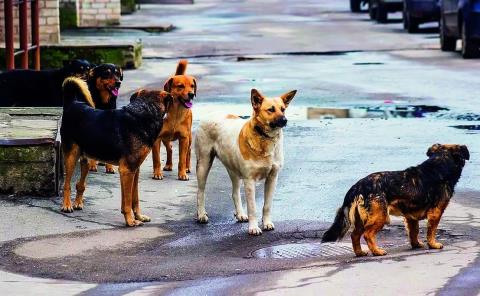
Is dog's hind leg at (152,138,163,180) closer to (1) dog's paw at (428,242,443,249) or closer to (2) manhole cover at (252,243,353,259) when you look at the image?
(2) manhole cover at (252,243,353,259)

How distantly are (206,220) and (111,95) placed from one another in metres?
2.43

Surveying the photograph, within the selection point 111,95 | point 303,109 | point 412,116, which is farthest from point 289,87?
point 111,95

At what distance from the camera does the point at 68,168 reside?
10391 mm

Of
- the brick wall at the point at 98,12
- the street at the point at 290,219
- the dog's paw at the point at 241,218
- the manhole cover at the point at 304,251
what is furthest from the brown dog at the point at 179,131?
the brick wall at the point at 98,12

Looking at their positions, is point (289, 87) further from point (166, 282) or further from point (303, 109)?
point (166, 282)

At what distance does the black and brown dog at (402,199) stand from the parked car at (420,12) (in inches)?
890

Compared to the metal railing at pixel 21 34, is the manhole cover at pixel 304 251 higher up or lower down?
lower down

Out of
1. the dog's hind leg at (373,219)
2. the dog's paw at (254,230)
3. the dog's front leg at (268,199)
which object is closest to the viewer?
the dog's hind leg at (373,219)

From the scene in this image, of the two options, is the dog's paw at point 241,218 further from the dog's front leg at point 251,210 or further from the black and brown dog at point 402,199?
the black and brown dog at point 402,199

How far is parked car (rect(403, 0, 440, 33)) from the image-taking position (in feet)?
102

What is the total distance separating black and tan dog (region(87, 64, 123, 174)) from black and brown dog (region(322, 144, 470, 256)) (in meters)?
3.81

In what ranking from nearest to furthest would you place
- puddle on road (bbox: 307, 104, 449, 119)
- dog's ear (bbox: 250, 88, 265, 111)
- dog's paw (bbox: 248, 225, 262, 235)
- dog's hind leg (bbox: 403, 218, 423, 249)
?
1. dog's hind leg (bbox: 403, 218, 423, 249)
2. dog's ear (bbox: 250, 88, 265, 111)
3. dog's paw (bbox: 248, 225, 262, 235)
4. puddle on road (bbox: 307, 104, 449, 119)

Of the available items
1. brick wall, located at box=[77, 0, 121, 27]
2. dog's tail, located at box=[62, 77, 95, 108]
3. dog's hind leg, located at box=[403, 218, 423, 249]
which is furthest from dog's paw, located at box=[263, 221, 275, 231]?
brick wall, located at box=[77, 0, 121, 27]

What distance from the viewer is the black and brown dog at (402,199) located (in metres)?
8.52
